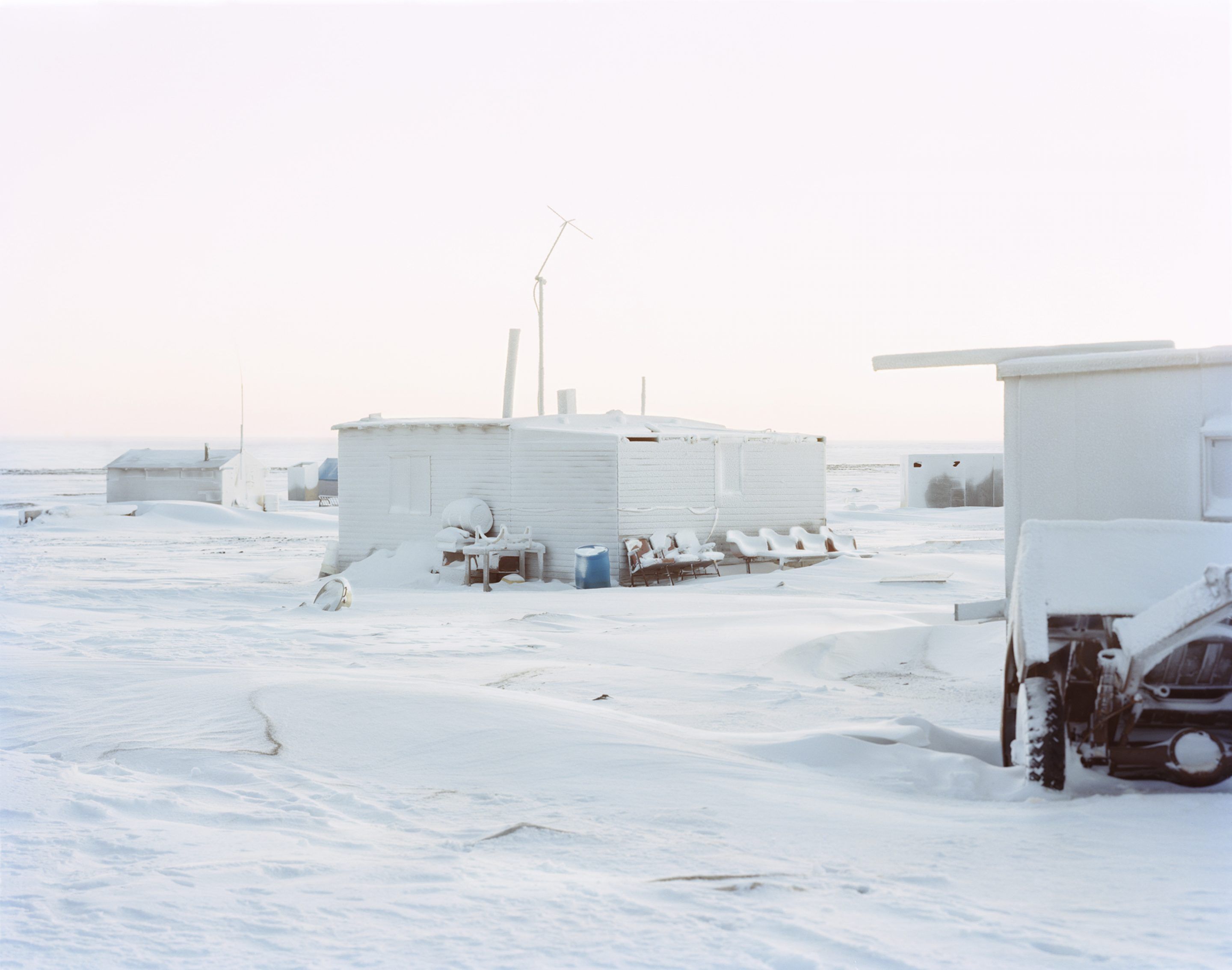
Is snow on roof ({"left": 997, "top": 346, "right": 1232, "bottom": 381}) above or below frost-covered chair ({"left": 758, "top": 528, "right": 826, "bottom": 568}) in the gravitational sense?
above

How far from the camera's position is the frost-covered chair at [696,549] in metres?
18.1

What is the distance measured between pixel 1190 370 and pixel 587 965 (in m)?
7.89

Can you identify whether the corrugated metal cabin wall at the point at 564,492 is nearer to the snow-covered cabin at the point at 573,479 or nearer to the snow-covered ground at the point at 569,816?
the snow-covered cabin at the point at 573,479

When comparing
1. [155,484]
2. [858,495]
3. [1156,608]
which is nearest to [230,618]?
[1156,608]

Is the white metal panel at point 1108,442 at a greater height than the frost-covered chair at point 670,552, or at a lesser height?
greater

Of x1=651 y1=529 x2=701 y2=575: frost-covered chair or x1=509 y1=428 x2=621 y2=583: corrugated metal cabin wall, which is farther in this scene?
x1=509 y1=428 x2=621 y2=583: corrugated metal cabin wall

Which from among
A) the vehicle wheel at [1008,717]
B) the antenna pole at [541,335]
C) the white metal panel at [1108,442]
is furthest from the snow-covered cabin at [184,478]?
the vehicle wheel at [1008,717]

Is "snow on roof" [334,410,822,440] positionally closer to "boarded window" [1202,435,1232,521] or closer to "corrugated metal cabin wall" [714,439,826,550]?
"corrugated metal cabin wall" [714,439,826,550]

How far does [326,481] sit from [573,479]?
3220cm

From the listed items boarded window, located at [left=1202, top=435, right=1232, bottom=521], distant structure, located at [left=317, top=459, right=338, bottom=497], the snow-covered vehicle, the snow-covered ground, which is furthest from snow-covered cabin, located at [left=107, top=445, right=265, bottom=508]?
the snow-covered vehicle

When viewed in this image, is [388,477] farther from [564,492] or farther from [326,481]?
[326,481]

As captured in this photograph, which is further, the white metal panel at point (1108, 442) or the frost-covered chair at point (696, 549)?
the frost-covered chair at point (696, 549)

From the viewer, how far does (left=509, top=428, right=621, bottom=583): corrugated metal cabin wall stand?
17984 millimetres

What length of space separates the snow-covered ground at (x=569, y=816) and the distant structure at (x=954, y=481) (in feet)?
88.3
